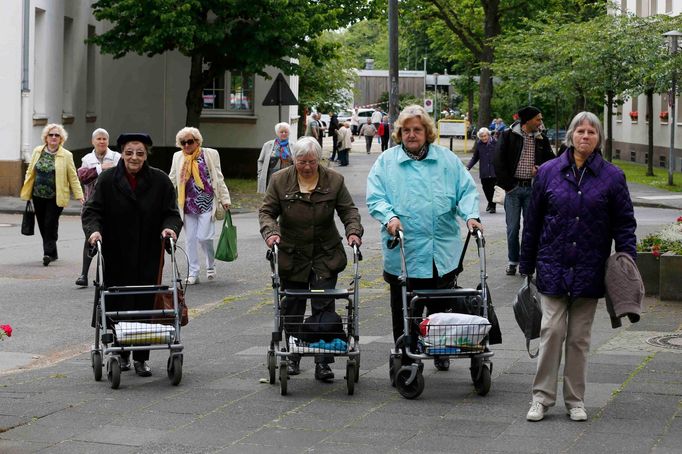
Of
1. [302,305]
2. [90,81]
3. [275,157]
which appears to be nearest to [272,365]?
[302,305]

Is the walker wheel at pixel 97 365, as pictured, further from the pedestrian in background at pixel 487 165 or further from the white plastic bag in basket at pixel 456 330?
the pedestrian in background at pixel 487 165

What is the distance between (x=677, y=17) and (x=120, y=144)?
104 ft

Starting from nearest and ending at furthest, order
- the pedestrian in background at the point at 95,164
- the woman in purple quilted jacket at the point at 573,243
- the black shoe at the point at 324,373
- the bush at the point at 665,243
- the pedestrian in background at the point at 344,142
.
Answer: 1. the woman in purple quilted jacket at the point at 573,243
2. the black shoe at the point at 324,373
3. the bush at the point at 665,243
4. the pedestrian in background at the point at 95,164
5. the pedestrian in background at the point at 344,142

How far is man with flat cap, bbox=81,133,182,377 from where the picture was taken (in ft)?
29.2

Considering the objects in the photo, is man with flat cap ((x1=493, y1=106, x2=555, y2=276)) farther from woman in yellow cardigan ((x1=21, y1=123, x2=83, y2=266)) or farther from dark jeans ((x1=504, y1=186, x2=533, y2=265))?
woman in yellow cardigan ((x1=21, y1=123, x2=83, y2=266))

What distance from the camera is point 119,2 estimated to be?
30109 mm

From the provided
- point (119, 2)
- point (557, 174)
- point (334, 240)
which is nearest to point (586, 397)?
point (557, 174)

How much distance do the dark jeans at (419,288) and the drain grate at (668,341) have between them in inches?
90.7

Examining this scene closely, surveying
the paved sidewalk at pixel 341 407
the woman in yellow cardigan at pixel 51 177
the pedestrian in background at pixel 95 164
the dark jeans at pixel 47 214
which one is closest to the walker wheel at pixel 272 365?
the paved sidewalk at pixel 341 407

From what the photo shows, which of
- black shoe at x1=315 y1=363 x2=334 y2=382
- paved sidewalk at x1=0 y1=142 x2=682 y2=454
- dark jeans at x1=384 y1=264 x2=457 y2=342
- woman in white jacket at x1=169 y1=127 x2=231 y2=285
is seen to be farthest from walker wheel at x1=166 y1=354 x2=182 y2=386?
woman in white jacket at x1=169 y1=127 x2=231 y2=285

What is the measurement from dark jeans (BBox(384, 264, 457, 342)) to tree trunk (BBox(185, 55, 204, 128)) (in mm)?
24407

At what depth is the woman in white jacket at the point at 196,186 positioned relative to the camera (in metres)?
14.2

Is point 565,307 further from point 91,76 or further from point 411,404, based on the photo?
point 91,76

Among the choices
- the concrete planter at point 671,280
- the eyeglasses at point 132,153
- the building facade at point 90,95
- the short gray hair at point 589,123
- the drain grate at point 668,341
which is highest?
the building facade at point 90,95
